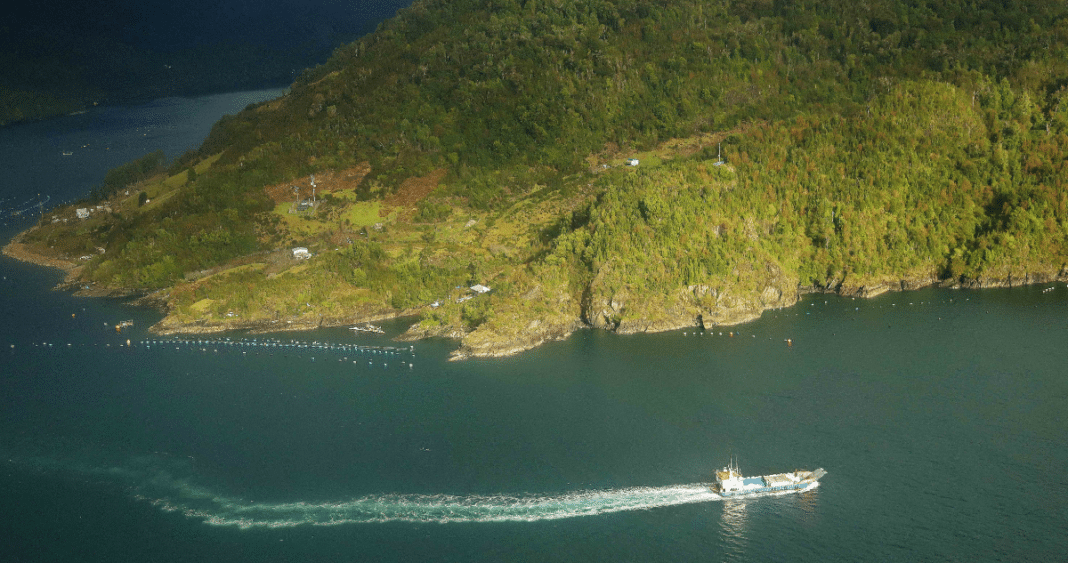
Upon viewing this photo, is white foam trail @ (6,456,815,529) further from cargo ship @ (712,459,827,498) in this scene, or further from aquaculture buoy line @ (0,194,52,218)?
aquaculture buoy line @ (0,194,52,218)

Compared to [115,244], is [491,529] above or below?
Answer: below

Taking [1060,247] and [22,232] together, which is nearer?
[1060,247]

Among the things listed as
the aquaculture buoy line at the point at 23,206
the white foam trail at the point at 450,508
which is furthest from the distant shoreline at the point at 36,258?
the white foam trail at the point at 450,508

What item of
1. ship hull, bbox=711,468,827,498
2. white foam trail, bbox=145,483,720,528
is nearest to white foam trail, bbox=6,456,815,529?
white foam trail, bbox=145,483,720,528

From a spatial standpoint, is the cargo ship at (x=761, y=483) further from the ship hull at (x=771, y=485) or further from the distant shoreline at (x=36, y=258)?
the distant shoreline at (x=36, y=258)

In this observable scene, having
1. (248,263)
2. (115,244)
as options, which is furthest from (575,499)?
(115,244)

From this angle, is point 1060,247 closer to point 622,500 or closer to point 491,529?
point 622,500

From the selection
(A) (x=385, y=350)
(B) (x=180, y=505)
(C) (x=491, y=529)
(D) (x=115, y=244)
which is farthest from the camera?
(D) (x=115, y=244)
